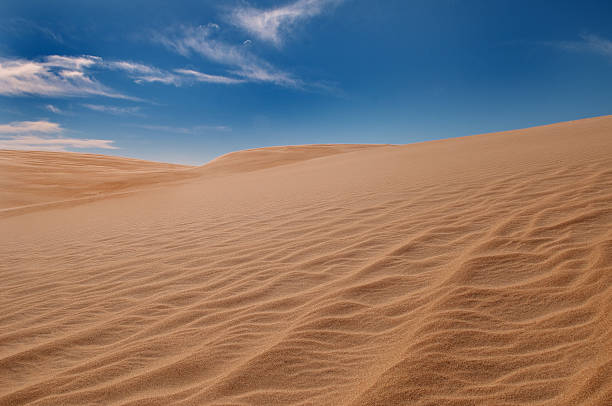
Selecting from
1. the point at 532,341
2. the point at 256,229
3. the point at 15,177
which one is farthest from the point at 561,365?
the point at 15,177

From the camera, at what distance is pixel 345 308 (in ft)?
7.41

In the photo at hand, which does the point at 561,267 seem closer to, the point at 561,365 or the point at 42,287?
the point at 561,365

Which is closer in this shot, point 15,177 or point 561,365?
point 561,365

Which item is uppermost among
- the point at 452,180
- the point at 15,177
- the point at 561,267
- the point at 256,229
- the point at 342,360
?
the point at 15,177

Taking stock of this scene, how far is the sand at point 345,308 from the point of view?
1.61 m

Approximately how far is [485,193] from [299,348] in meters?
3.67

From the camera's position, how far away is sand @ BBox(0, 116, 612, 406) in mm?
1605

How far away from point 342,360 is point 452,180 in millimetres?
4662

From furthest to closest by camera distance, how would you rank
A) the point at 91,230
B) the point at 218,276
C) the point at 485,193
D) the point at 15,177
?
the point at 15,177, the point at 91,230, the point at 485,193, the point at 218,276

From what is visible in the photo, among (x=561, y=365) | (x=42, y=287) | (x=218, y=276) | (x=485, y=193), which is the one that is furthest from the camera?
(x=485, y=193)

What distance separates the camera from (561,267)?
7.59 ft

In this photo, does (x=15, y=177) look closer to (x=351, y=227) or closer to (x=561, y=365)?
(x=351, y=227)

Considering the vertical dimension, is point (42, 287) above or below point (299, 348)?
above

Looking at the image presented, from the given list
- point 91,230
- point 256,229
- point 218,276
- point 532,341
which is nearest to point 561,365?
point 532,341
